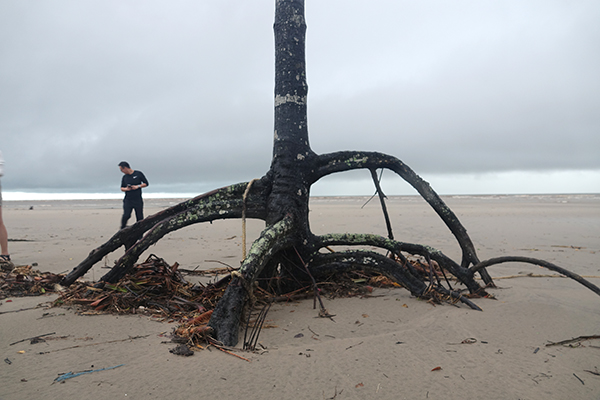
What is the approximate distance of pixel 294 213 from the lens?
343cm

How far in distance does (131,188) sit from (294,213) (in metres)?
5.94

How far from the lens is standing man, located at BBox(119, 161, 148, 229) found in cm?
789

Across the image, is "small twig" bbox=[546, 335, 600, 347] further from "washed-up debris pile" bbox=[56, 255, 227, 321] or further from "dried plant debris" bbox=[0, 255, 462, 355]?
"washed-up debris pile" bbox=[56, 255, 227, 321]

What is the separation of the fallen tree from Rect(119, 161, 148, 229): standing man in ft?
14.5

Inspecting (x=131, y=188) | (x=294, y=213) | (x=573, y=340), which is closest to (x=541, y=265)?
(x=573, y=340)

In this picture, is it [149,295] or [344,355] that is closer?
[344,355]

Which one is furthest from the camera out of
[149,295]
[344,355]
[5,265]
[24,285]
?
[5,265]

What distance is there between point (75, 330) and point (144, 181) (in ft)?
20.1

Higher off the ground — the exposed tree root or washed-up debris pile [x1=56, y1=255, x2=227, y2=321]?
the exposed tree root

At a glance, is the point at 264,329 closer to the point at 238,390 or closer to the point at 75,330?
the point at 238,390

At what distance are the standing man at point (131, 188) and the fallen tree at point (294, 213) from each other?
4433mm

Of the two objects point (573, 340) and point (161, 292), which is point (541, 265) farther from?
point (161, 292)

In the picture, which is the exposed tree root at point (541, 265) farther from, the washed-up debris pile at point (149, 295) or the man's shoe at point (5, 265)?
the man's shoe at point (5, 265)

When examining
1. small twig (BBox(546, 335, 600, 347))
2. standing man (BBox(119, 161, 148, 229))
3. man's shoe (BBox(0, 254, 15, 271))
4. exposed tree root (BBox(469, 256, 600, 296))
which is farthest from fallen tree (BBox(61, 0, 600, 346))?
standing man (BBox(119, 161, 148, 229))
